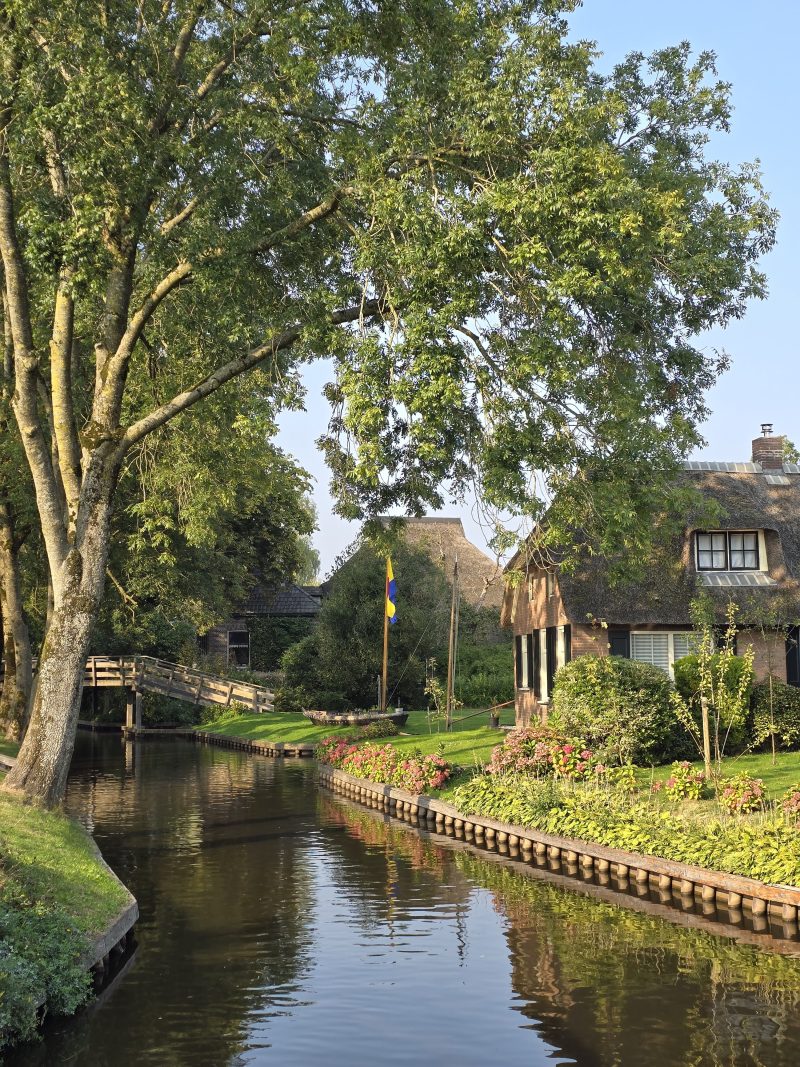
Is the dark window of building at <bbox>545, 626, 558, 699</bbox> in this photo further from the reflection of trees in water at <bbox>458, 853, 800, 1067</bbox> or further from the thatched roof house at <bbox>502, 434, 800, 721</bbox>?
the reflection of trees in water at <bbox>458, 853, 800, 1067</bbox>

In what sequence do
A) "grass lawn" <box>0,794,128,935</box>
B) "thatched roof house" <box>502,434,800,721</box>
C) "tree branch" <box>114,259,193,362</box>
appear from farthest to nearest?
"thatched roof house" <box>502,434,800,721</box> < "tree branch" <box>114,259,193,362</box> < "grass lawn" <box>0,794,128,935</box>

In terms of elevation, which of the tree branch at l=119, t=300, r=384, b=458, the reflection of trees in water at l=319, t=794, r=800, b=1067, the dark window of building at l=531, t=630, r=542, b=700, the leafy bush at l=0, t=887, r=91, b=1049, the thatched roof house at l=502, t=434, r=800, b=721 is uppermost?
the tree branch at l=119, t=300, r=384, b=458

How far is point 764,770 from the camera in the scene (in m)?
20.9

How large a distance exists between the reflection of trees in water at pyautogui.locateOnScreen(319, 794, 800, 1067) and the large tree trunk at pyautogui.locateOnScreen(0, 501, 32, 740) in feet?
57.2

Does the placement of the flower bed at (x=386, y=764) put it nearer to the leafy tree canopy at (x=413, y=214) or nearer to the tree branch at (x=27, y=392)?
the leafy tree canopy at (x=413, y=214)

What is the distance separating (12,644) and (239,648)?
29188 millimetres

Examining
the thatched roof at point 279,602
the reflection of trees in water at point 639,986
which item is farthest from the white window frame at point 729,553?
the thatched roof at point 279,602

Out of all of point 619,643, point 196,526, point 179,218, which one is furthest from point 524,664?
point 179,218

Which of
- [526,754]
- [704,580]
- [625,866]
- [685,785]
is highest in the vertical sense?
[704,580]

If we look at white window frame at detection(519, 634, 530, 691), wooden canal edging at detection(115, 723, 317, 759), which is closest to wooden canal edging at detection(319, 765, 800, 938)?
white window frame at detection(519, 634, 530, 691)

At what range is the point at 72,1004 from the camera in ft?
32.1

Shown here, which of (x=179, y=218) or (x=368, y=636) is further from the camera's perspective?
(x=368, y=636)

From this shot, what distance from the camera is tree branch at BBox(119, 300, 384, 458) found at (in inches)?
688

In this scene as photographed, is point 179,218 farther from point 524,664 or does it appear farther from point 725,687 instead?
point 524,664
